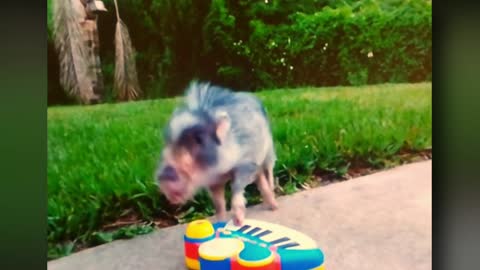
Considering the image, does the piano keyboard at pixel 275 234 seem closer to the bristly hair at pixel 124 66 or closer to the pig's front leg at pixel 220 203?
the pig's front leg at pixel 220 203

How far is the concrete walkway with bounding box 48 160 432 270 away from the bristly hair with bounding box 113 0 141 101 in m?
0.51

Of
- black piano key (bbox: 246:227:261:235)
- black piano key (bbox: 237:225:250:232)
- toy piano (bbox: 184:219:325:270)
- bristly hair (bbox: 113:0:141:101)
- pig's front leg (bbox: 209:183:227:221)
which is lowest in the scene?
toy piano (bbox: 184:219:325:270)

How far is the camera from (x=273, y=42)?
218 cm

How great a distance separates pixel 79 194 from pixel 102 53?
50cm

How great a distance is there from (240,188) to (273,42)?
561mm

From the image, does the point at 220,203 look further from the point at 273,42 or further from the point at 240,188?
the point at 273,42

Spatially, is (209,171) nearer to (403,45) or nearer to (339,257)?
(339,257)

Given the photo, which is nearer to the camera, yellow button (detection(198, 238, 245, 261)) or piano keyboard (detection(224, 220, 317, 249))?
yellow button (detection(198, 238, 245, 261))

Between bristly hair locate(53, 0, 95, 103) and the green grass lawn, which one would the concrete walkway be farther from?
bristly hair locate(53, 0, 95, 103)

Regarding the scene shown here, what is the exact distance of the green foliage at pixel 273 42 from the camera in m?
2.07

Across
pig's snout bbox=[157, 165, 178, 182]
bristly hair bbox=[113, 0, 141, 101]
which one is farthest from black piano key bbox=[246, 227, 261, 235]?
bristly hair bbox=[113, 0, 141, 101]

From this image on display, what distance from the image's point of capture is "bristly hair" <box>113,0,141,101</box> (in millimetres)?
2051

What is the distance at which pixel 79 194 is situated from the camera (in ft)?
6.57
